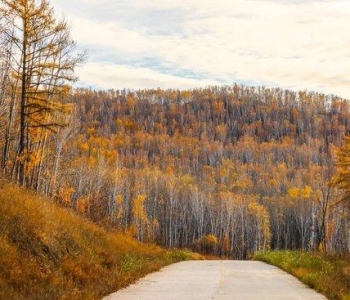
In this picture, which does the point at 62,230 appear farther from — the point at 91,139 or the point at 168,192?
the point at 91,139

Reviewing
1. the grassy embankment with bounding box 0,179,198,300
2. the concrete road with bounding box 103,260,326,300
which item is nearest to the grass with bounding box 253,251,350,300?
the concrete road with bounding box 103,260,326,300

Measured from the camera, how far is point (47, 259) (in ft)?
44.5

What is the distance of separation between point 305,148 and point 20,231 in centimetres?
19317

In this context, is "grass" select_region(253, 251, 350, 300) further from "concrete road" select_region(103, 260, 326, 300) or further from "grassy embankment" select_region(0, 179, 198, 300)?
"grassy embankment" select_region(0, 179, 198, 300)

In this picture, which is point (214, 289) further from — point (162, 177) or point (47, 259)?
point (162, 177)

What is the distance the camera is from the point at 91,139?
600 ft

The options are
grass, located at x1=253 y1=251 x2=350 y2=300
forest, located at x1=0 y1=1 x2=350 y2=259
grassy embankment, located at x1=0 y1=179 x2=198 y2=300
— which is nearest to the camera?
grassy embankment, located at x1=0 y1=179 x2=198 y2=300

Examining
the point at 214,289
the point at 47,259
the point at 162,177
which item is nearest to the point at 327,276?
the point at 214,289

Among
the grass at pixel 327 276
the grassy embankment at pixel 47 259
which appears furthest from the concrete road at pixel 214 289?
the grassy embankment at pixel 47 259

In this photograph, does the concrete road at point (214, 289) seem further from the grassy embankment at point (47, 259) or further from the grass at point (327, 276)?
the grassy embankment at point (47, 259)

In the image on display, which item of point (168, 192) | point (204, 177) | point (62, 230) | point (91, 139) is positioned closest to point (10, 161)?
point (62, 230)

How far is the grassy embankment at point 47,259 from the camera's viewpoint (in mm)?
11007

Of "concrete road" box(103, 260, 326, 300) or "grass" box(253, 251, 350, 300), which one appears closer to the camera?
"concrete road" box(103, 260, 326, 300)

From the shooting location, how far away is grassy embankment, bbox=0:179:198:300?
1101 cm
